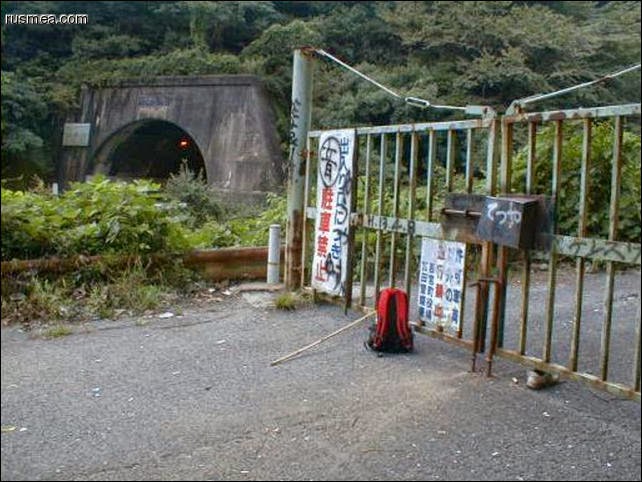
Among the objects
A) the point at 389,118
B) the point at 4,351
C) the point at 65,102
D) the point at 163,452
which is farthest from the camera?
the point at 65,102

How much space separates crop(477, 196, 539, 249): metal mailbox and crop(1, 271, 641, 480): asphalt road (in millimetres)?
828

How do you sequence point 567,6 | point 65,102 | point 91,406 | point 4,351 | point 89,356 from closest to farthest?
point 4,351 < point 91,406 < point 89,356 < point 65,102 < point 567,6

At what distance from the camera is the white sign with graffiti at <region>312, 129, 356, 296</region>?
5.33 metres

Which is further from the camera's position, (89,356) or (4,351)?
(89,356)

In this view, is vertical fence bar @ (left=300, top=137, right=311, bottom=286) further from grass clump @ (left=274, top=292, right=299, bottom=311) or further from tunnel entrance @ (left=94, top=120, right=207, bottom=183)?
tunnel entrance @ (left=94, top=120, right=207, bottom=183)

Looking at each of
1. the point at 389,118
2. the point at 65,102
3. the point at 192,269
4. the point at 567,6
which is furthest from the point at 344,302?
the point at 567,6

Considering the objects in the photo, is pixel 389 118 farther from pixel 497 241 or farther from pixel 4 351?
pixel 4 351

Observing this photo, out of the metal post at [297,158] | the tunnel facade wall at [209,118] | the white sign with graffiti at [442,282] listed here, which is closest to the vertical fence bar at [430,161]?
the white sign with graffiti at [442,282]

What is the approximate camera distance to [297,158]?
19.7 feet

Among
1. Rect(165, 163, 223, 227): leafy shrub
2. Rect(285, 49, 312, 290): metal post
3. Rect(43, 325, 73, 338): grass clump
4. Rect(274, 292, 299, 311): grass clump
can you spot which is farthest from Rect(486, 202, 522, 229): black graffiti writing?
Rect(165, 163, 223, 227): leafy shrub

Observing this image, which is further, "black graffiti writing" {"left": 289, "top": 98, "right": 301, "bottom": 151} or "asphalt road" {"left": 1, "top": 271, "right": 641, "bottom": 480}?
"black graffiti writing" {"left": 289, "top": 98, "right": 301, "bottom": 151}

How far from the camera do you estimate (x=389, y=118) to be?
16594 millimetres

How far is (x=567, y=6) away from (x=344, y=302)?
65.7ft

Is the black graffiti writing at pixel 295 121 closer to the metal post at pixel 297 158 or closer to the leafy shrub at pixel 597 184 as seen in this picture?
the metal post at pixel 297 158
